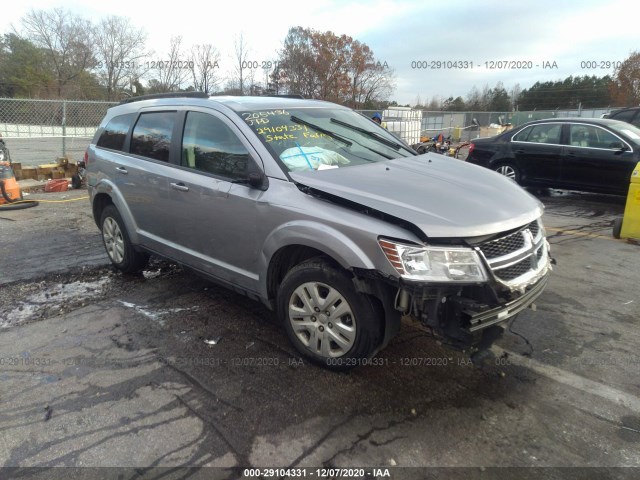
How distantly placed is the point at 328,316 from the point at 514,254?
1257 millimetres

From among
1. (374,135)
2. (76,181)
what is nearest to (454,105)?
(76,181)

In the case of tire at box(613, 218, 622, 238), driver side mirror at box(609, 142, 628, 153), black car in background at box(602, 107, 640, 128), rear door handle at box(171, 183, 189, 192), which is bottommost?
tire at box(613, 218, 622, 238)

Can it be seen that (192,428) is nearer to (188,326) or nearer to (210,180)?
(188,326)

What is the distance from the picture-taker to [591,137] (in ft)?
27.8

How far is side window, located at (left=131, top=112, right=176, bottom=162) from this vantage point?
160 inches

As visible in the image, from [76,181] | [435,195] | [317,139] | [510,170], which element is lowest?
[76,181]

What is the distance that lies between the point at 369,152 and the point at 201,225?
1560 millimetres

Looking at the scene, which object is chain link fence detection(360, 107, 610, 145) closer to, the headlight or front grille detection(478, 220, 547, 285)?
front grille detection(478, 220, 547, 285)

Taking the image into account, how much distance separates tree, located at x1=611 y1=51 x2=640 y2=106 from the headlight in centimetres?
4293

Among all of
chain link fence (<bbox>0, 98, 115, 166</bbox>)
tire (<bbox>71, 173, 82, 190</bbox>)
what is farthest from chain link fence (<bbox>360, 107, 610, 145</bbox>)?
tire (<bbox>71, 173, 82, 190</bbox>)

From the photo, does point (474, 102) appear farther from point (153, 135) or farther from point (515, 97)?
point (153, 135)

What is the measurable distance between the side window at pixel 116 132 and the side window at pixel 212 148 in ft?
3.86

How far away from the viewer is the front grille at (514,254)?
2.68 meters

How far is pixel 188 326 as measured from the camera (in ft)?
12.5
